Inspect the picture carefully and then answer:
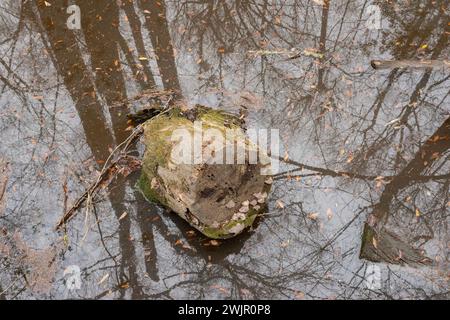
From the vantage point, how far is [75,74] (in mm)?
6656

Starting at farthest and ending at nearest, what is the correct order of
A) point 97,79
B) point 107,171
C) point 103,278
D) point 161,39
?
point 161,39 < point 97,79 < point 107,171 < point 103,278

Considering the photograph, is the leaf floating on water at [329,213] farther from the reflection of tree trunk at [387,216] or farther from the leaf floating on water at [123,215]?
the leaf floating on water at [123,215]

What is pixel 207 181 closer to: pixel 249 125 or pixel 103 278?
pixel 249 125

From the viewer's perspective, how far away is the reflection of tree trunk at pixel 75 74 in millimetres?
6195

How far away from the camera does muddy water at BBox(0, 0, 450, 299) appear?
5.36 meters

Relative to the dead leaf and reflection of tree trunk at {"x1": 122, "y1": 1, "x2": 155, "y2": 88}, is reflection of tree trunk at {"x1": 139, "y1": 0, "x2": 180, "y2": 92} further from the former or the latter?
the dead leaf

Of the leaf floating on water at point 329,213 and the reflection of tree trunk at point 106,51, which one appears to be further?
the reflection of tree trunk at point 106,51

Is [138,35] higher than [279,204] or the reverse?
higher

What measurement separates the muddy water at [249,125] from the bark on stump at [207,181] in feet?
0.83

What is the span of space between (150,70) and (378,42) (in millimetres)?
3134

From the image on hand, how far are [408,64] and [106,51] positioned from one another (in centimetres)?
405

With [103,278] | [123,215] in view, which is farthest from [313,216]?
[103,278]

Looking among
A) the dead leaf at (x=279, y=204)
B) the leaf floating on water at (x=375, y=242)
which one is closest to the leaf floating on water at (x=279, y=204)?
the dead leaf at (x=279, y=204)
